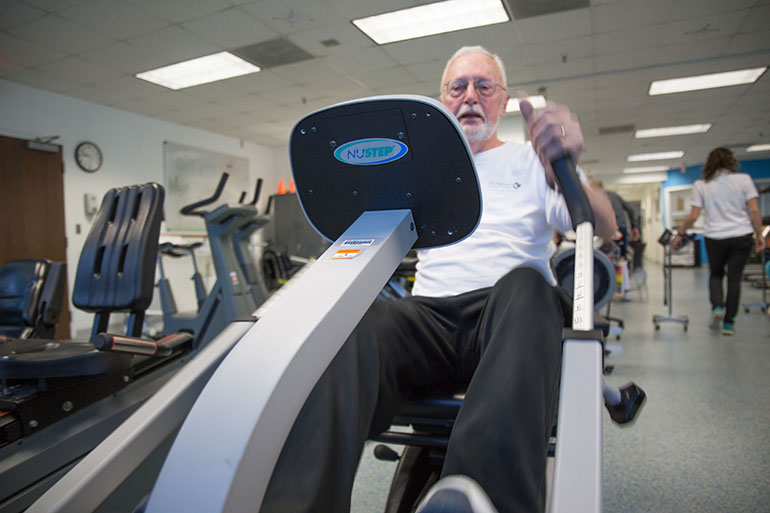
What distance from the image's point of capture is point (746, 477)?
63.0 inches

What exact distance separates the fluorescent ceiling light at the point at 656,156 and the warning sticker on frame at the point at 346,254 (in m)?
11.9

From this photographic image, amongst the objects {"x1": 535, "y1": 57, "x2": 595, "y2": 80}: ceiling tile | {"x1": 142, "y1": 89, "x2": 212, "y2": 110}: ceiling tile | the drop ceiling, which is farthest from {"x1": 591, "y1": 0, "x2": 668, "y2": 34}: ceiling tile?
{"x1": 142, "y1": 89, "x2": 212, "y2": 110}: ceiling tile

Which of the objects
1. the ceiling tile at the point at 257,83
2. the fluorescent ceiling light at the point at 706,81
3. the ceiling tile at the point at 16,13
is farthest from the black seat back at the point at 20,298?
the fluorescent ceiling light at the point at 706,81

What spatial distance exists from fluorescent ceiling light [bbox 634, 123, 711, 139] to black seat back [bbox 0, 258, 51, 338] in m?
8.98

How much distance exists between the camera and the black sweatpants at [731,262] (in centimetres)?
377

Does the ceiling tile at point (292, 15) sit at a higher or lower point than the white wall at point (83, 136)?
higher

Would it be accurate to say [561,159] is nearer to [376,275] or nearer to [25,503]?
[376,275]

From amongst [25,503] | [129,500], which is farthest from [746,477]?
[25,503]

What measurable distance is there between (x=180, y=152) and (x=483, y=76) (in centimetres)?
681

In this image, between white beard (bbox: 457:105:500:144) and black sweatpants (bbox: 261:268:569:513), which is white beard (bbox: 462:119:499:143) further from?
black sweatpants (bbox: 261:268:569:513)

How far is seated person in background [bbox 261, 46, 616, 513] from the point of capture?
0.67 meters

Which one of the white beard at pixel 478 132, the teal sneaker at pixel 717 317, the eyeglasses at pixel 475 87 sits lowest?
the teal sneaker at pixel 717 317

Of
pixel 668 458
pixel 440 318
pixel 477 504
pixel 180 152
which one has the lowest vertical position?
pixel 668 458

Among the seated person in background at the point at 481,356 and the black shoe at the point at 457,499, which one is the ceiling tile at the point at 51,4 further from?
the black shoe at the point at 457,499
